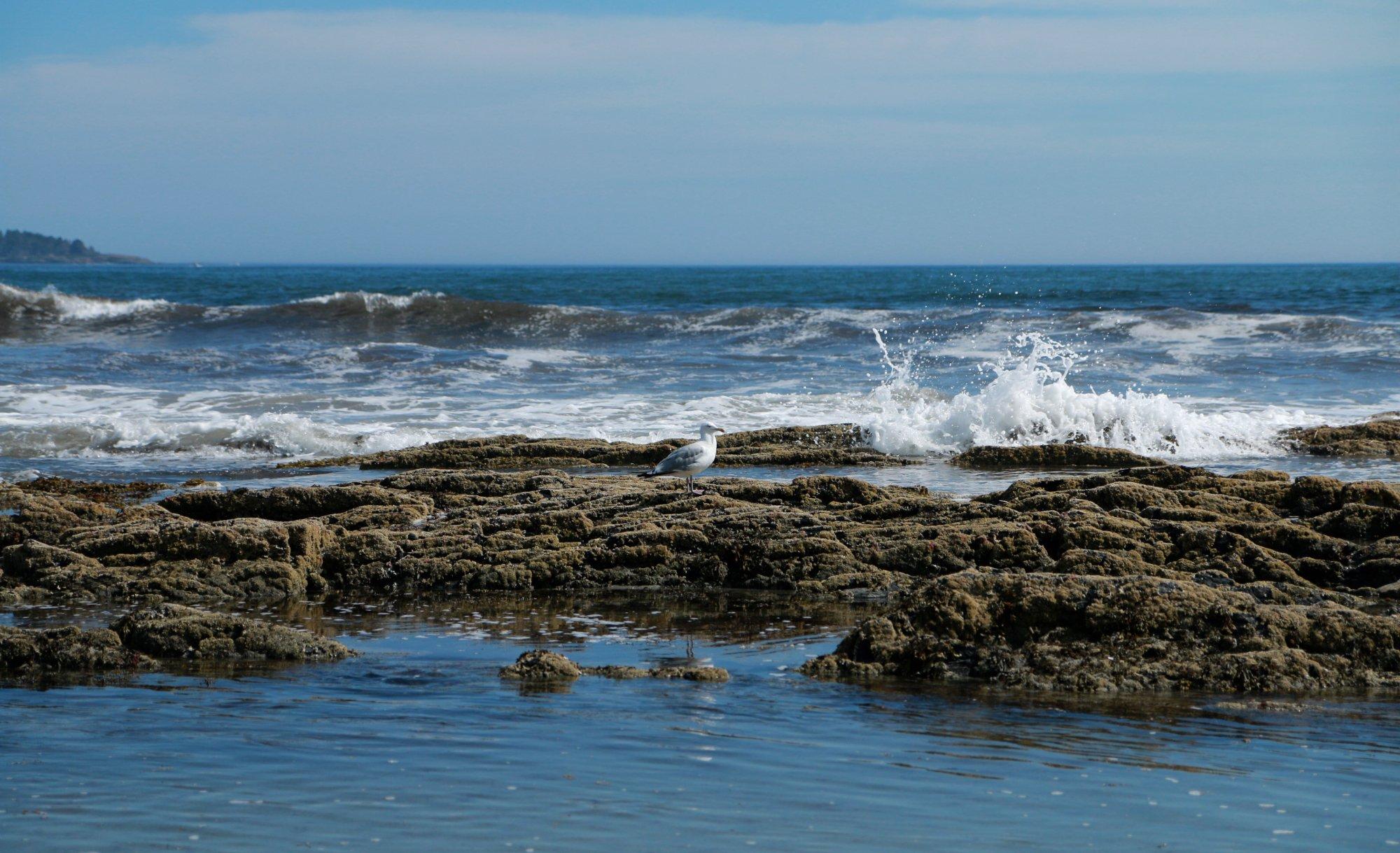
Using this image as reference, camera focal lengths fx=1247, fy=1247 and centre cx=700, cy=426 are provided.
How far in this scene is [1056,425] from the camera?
13.9 metres

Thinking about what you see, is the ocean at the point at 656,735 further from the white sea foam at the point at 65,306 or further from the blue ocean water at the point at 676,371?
the white sea foam at the point at 65,306

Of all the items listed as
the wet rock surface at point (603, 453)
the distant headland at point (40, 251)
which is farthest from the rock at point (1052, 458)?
the distant headland at point (40, 251)

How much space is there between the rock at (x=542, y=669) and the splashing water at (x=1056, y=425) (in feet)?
26.6

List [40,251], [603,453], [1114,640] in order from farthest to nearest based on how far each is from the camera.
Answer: [40,251], [603,453], [1114,640]

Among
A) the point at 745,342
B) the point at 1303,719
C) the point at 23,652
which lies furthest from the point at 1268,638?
the point at 745,342

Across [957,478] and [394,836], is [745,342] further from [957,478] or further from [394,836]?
[394,836]

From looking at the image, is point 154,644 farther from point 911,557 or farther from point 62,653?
point 911,557

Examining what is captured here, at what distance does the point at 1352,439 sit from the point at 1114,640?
889 cm

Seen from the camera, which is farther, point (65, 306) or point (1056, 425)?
point (65, 306)

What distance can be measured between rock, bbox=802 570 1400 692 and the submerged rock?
7819 mm

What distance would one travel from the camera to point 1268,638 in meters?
5.34

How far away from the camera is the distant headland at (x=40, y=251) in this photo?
147 meters

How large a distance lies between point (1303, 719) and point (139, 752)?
433 cm

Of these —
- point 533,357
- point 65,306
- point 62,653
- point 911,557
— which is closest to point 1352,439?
point 911,557
